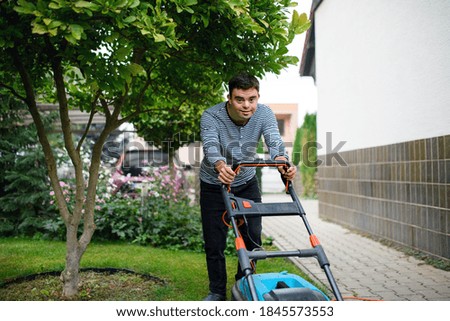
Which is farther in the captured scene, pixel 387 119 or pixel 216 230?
pixel 387 119

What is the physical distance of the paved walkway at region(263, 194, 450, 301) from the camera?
4.29 m

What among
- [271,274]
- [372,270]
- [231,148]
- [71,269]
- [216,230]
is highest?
[231,148]

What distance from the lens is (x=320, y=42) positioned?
10234 millimetres

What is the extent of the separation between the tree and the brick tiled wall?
8.26 ft

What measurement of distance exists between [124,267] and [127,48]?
2.73m

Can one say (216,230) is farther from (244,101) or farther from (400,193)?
(400,193)

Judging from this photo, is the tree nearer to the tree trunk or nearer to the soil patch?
the tree trunk

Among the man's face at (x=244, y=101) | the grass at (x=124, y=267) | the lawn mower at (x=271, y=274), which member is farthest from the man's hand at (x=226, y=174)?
the grass at (x=124, y=267)

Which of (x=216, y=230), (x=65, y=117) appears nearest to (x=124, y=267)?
(x=216, y=230)

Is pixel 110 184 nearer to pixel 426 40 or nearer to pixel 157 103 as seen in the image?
pixel 157 103

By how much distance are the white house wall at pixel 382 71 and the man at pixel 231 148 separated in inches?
96.7

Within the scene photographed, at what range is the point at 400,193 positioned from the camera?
20.6ft

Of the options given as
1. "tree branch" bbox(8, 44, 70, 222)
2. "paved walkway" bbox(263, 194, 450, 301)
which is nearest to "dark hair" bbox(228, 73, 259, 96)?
"tree branch" bbox(8, 44, 70, 222)

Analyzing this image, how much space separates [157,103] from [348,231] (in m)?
4.28
